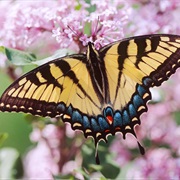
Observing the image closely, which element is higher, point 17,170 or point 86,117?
point 86,117

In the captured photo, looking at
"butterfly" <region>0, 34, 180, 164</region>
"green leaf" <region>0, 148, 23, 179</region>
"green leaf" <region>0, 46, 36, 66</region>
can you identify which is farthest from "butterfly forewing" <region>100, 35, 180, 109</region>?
"green leaf" <region>0, 148, 23, 179</region>

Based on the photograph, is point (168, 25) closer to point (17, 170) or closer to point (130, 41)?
point (130, 41)

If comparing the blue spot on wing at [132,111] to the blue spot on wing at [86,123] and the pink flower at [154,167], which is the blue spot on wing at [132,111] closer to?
the blue spot on wing at [86,123]

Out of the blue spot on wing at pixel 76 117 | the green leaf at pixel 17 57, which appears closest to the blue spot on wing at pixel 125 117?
the blue spot on wing at pixel 76 117

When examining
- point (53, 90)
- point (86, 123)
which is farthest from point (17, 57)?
point (86, 123)

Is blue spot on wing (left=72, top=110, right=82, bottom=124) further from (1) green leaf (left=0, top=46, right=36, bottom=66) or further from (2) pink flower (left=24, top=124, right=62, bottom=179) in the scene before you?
(2) pink flower (left=24, top=124, right=62, bottom=179)

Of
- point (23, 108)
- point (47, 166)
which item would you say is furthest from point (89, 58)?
point (47, 166)

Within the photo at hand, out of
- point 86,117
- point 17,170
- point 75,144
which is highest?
point 86,117
